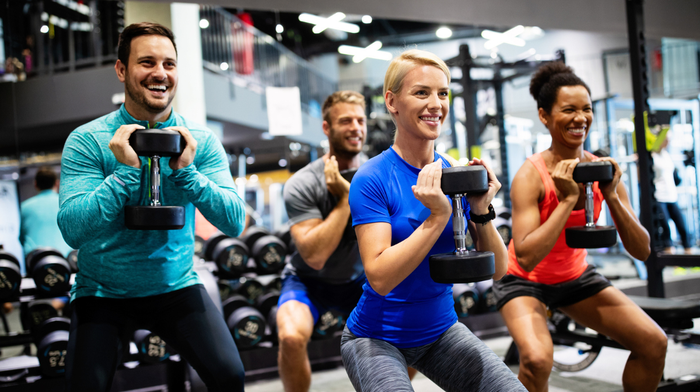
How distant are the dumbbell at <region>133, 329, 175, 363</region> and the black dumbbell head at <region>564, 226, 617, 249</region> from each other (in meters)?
2.33

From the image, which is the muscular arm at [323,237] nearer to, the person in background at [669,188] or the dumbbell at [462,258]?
the dumbbell at [462,258]

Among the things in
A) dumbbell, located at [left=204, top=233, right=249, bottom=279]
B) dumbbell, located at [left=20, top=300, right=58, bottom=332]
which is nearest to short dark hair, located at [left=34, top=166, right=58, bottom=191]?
dumbbell, located at [left=20, top=300, right=58, bottom=332]

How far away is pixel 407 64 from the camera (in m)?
1.50

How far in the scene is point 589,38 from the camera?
10375 mm

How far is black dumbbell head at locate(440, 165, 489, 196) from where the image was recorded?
1.26 meters

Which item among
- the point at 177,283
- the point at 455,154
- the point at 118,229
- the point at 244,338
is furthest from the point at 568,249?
the point at 455,154

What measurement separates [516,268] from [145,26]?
1825mm

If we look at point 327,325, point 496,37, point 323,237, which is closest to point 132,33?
point 323,237

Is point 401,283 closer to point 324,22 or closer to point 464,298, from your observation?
point 464,298

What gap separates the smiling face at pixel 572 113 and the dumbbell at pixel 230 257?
2.31m

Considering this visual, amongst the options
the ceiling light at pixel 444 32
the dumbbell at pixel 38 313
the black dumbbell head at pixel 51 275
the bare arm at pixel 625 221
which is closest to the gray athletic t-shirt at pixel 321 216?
the bare arm at pixel 625 221

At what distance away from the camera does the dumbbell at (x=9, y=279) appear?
2.80 m

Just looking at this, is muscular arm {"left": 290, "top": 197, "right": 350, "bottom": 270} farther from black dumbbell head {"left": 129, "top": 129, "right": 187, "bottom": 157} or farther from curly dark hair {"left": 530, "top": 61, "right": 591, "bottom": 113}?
curly dark hair {"left": 530, "top": 61, "right": 591, "bottom": 113}

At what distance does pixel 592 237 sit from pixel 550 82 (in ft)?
2.46
